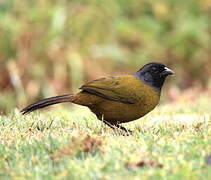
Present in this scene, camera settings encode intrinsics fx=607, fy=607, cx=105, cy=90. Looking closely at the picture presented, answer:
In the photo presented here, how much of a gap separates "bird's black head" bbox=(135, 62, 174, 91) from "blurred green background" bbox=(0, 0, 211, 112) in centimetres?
549

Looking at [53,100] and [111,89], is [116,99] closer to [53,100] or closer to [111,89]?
[111,89]

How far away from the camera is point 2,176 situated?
14.0 ft

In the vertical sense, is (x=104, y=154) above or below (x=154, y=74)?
below

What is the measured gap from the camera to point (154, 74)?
6.73 m

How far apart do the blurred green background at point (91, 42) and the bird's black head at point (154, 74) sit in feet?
18.0

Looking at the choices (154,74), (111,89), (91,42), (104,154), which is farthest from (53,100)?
(91,42)

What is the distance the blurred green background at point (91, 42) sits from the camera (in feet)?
40.5

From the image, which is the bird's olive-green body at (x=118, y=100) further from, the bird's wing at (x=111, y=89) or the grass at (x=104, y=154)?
the grass at (x=104, y=154)

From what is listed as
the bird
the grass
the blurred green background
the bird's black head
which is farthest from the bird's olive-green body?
the blurred green background

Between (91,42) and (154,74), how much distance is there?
6639 mm

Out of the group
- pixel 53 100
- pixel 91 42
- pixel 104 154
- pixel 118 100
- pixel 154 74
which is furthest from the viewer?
pixel 91 42

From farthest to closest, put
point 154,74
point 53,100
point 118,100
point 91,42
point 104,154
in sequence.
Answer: point 91,42 → point 154,74 → point 53,100 → point 118,100 → point 104,154

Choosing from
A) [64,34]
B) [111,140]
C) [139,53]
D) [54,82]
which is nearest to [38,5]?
[64,34]

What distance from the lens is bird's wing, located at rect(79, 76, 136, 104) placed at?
20.4 feet
